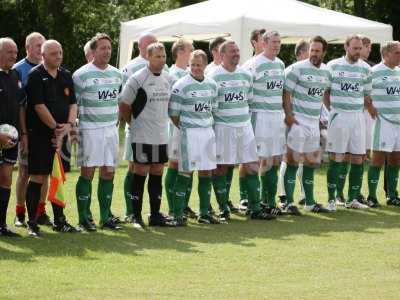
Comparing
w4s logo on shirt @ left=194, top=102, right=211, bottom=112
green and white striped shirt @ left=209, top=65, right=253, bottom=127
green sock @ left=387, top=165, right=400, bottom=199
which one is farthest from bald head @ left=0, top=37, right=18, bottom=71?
green sock @ left=387, top=165, right=400, bottom=199

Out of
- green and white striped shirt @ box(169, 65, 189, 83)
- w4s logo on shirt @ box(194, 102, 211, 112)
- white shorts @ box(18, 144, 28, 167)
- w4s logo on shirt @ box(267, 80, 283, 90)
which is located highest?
green and white striped shirt @ box(169, 65, 189, 83)

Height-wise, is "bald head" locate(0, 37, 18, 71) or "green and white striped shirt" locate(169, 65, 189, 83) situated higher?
"bald head" locate(0, 37, 18, 71)

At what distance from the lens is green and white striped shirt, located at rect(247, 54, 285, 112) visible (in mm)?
13164

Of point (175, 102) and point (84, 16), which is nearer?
point (175, 102)

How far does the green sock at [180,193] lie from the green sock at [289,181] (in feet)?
4.96

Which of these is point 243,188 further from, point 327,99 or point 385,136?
point 385,136

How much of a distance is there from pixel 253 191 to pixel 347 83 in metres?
1.97

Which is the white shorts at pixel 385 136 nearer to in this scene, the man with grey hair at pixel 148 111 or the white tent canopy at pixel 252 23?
the man with grey hair at pixel 148 111

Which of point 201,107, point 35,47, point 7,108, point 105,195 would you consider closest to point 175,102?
point 201,107

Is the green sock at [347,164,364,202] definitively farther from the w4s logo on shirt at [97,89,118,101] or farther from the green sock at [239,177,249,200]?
the w4s logo on shirt at [97,89,118,101]

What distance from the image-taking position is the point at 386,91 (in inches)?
564

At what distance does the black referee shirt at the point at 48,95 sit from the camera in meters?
11.4

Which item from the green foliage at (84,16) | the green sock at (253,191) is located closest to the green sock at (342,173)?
the green sock at (253,191)

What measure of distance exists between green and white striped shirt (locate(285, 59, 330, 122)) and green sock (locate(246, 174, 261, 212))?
1057 millimetres
